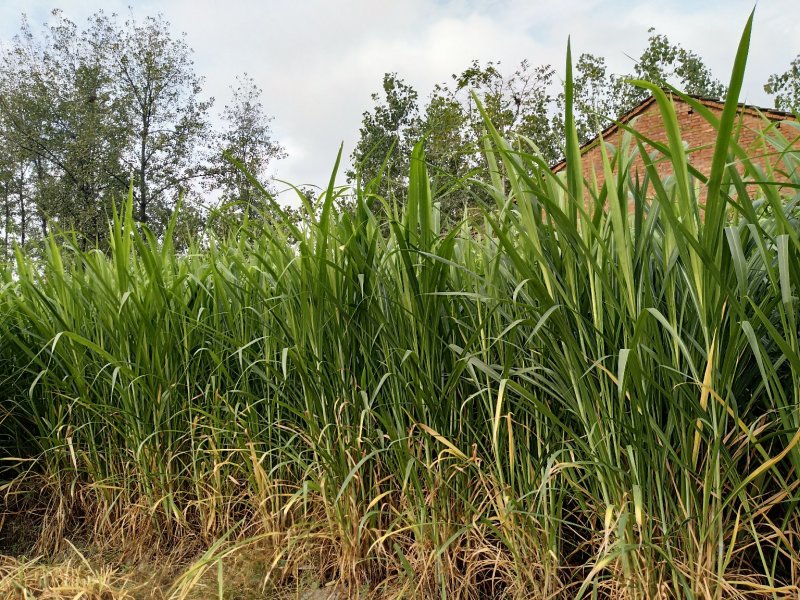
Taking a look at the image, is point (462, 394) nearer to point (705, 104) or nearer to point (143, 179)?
point (705, 104)

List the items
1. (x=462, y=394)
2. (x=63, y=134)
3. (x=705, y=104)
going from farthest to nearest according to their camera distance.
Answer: (x=63, y=134)
(x=705, y=104)
(x=462, y=394)

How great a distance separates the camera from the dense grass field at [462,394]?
116 centimetres

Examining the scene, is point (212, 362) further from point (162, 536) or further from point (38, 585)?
point (38, 585)

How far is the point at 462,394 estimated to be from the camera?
1.64 meters

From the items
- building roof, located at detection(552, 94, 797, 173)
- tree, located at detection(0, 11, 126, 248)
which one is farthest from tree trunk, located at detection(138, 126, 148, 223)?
building roof, located at detection(552, 94, 797, 173)

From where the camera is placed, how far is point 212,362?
7.50 ft

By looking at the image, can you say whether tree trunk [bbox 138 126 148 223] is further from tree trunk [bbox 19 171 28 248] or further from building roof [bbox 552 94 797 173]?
building roof [bbox 552 94 797 173]

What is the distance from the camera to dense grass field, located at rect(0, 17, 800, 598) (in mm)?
1163

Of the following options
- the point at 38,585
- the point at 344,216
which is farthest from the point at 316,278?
the point at 38,585

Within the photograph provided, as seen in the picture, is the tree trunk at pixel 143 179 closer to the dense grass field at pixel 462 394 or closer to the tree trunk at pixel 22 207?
the tree trunk at pixel 22 207

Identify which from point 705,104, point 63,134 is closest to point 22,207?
point 63,134

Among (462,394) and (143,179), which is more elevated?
(143,179)

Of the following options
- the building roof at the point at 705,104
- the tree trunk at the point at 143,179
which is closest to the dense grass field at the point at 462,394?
the building roof at the point at 705,104

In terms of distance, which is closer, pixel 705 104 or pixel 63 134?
pixel 705 104
